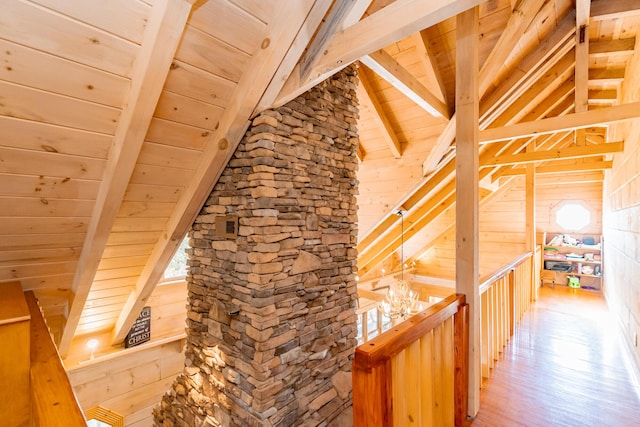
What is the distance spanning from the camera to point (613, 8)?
247 cm

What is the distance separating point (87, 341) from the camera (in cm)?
361

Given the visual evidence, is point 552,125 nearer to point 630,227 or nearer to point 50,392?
point 630,227

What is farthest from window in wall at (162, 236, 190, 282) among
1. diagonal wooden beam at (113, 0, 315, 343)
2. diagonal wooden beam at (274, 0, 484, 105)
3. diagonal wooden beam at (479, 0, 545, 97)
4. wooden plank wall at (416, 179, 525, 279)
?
wooden plank wall at (416, 179, 525, 279)

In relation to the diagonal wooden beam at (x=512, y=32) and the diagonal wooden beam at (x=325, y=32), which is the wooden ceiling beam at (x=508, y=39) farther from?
the diagonal wooden beam at (x=325, y=32)

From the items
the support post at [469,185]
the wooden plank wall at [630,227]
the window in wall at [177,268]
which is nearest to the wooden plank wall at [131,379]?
the window in wall at [177,268]

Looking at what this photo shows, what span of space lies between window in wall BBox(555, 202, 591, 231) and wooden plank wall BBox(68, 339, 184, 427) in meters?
8.06

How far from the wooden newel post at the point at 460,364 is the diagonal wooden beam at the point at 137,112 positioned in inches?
83.3

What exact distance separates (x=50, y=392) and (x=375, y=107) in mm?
3608

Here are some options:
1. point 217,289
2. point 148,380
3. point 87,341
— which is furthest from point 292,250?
point 87,341

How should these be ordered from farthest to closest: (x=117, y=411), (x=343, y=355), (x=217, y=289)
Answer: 1. (x=117, y=411)
2. (x=343, y=355)
3. (x=217, y=289)

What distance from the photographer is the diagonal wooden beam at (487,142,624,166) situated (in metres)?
3.66

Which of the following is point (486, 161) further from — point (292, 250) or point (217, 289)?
point (217, 289)

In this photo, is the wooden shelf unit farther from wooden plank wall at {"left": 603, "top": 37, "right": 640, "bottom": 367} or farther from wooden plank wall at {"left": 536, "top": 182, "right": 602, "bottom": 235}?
wooden plank wall at {"left": 603, "top": 37, "right": 640, "bottom": 367}

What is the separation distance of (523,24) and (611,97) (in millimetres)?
3099
